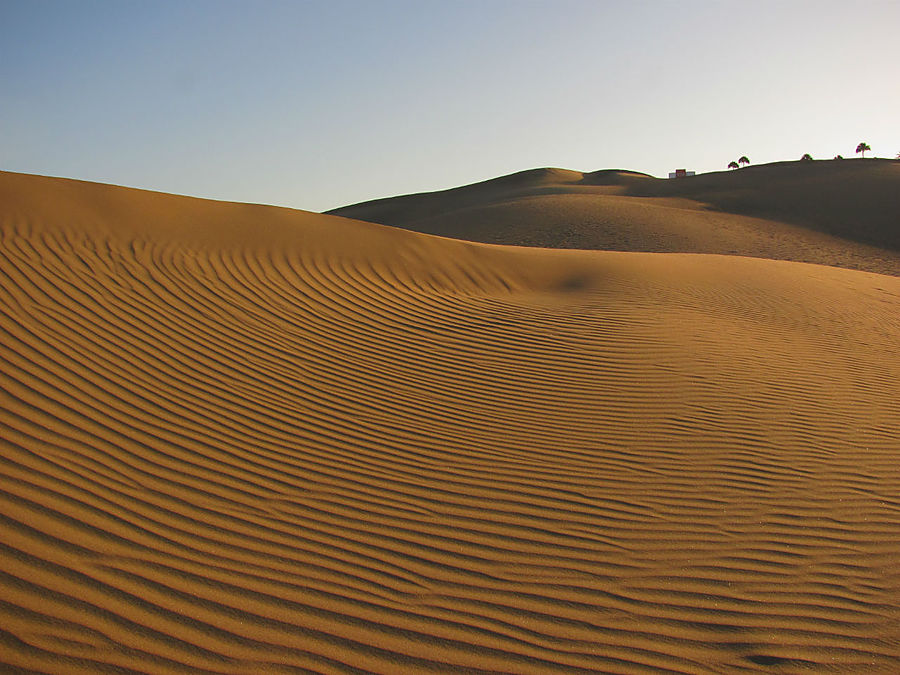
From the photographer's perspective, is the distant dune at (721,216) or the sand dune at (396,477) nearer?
the sand dune at (396,477)

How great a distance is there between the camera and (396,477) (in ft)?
14.4

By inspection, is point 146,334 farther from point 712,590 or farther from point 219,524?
point 712,590

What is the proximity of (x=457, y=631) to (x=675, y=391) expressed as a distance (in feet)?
13.4

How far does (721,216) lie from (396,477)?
1368 inches

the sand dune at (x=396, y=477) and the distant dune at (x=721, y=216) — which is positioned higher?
the distant dune at (x=721, y=216)

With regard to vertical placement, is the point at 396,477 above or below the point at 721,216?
below

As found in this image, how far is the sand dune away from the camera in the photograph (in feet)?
9.53

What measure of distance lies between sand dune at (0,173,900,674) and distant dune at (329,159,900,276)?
20.1 m

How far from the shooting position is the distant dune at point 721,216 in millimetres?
28234

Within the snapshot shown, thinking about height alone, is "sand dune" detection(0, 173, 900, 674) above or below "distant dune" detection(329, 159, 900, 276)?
below

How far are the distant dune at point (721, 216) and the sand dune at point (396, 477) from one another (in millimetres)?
20113

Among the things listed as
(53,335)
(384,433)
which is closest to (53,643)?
(384,433)

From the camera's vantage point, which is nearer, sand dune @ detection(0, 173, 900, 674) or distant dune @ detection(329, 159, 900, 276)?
sand dune @ detection(0, 173, 900, 674)

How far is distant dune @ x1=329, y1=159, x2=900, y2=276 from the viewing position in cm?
2823
